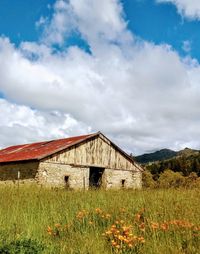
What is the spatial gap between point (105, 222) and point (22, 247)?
2.74m

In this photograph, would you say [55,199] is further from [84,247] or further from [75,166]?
[75,166]

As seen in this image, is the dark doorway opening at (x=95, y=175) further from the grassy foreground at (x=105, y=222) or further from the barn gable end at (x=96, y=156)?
the grassy foreground at (x=105, y=222)

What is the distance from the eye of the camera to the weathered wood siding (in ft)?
84.3

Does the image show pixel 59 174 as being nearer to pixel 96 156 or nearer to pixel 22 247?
pixel 96 156

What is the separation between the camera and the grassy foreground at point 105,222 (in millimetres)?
5910

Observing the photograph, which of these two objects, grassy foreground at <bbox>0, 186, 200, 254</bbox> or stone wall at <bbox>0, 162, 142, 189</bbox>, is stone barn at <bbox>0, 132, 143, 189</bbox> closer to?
stone wall at <bbox>0, 162, 142, 189</bbox>

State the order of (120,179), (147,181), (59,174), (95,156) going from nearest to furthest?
(59,174) → (95,156) → (147,181) → (120,179)

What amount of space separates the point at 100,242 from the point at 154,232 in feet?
3.19

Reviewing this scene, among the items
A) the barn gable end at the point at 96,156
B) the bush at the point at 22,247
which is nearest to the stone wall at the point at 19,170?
the barn gable end at the point at 96,156

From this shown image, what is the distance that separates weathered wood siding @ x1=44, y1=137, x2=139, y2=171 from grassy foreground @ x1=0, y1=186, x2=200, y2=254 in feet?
46.5

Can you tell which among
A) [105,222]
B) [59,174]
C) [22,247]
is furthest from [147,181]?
[22,247]

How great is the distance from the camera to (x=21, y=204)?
9906 millimetres

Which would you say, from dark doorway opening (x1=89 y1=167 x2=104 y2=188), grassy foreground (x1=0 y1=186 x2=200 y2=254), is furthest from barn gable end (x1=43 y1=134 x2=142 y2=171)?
grassy foreground (x1=0 y1=186 x2=200 y2=254)

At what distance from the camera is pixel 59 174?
2505cm
